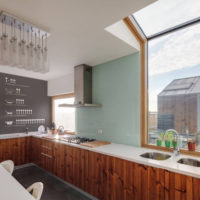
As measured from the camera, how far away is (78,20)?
164 centimetres

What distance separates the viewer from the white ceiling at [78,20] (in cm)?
139

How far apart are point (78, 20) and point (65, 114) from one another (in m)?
2.96

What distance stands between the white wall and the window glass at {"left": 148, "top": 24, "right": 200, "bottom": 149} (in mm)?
2059

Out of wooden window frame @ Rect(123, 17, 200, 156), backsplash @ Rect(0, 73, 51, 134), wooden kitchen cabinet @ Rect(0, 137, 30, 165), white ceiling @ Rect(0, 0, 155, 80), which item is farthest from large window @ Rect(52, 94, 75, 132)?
wooden window frame @ Rect(123, 17, 200, 156)

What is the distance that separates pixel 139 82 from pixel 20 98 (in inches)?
129

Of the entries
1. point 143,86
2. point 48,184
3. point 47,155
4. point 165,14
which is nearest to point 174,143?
point 143,86

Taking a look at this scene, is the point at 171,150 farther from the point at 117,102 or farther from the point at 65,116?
the point at 65,116

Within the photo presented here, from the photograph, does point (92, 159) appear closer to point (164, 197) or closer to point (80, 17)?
point (164, 197)

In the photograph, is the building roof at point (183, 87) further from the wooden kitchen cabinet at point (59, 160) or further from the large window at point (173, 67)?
the wooden kitchen cabinet at point (59, 160)

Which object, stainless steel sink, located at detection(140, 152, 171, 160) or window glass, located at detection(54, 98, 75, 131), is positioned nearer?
stainless steel sink, located at detection(140, 152, 171, 160)

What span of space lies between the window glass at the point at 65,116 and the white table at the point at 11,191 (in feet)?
8.20

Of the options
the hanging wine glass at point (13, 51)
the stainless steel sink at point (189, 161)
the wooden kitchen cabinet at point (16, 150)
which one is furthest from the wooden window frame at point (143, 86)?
the wooden kitchen cabinet at point (16, 150)

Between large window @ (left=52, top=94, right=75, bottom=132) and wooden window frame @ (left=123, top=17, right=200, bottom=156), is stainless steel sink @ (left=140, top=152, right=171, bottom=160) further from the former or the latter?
large window @ (left=52, top=94, right=75, bottom=132)

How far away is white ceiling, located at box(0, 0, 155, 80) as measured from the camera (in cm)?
139
